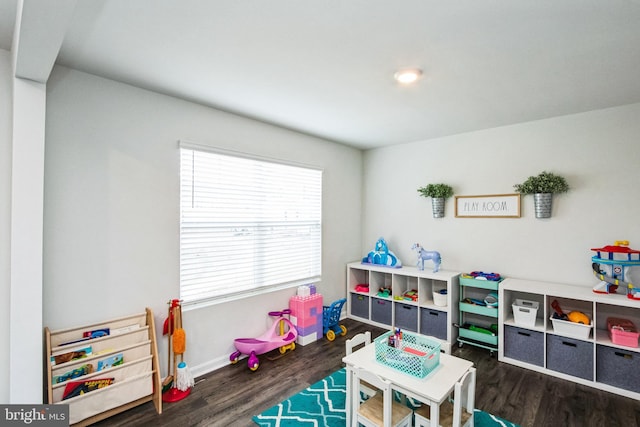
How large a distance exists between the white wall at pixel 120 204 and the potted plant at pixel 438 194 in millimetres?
2168

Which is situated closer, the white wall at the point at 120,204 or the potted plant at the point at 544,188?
the white wall at the point at 120,204

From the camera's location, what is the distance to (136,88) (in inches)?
97.5

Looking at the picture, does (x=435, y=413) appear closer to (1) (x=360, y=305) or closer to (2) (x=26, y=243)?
(2) (x=26, y=243)

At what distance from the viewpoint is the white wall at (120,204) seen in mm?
2137

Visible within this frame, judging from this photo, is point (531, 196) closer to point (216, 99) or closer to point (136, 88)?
point (216, 99)

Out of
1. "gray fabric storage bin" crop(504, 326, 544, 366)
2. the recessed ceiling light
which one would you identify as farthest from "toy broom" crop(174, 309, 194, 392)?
"gray fabric storage bin" crop(504, 326, 544, 366)

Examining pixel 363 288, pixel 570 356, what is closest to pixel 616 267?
pixel 570 356

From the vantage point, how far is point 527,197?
3295 mm

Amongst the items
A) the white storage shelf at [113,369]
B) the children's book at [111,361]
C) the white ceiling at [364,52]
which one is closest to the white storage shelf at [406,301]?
the white ceiling at [364,52]

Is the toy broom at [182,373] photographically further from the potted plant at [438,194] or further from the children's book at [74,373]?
the potted plant at [438,194]

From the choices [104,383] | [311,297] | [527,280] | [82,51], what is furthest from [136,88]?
[527,280]

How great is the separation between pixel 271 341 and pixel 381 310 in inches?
61.3

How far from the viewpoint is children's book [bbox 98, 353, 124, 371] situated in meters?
2.16

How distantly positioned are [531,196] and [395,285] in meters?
1.82
